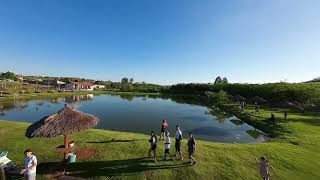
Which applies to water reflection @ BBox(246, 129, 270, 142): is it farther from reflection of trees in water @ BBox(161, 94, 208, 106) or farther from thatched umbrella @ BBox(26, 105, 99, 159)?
reflection of trees in water @ BBox(161, 94, 208, 106)

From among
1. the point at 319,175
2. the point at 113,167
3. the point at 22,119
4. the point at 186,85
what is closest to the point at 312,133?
the point at 319,175

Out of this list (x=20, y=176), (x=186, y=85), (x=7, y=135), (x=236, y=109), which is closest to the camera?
(x=20, y=176)

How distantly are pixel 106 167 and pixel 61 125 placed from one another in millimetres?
4025

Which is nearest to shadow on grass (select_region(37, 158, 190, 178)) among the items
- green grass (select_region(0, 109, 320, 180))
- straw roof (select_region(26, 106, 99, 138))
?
green grass (select_region(0, 109, 320, 180))

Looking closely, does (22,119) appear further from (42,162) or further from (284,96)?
(284,96)

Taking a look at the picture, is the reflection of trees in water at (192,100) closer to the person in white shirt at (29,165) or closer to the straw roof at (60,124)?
the straw roof at (60,124)

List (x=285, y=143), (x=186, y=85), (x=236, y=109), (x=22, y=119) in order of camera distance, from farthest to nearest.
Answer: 1. (x=186, y=85)
2. (x=236, y=109)
3. (x=22, y=119)
4. (x=285, y=143)

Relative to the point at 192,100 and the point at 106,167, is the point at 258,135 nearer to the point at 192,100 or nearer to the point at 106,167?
the point at 106,167

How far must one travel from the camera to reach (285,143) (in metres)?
25.8

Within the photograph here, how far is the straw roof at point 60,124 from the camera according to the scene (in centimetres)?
1725

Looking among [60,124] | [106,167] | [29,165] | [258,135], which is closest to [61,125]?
[60,124]

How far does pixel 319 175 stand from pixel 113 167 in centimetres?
1328

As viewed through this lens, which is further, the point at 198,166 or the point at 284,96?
the point at 284,96

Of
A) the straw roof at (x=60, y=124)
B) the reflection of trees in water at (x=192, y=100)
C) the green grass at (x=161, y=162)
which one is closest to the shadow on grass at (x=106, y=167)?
the green grass at (x=161, y=162)
